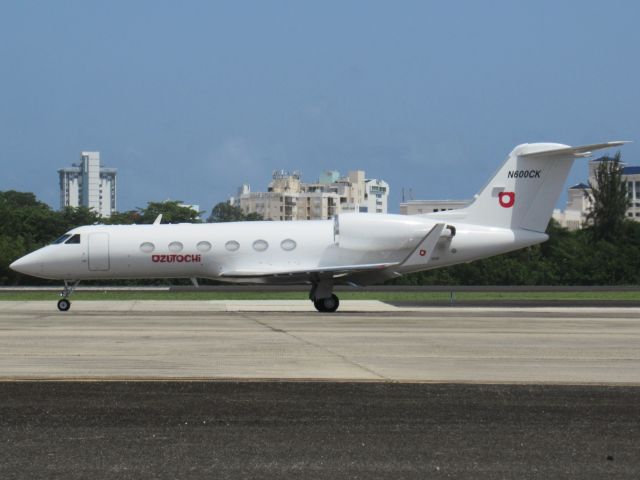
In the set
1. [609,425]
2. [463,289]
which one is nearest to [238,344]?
[609,425]

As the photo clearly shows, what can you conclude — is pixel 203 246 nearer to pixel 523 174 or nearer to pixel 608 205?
pixel 523 174

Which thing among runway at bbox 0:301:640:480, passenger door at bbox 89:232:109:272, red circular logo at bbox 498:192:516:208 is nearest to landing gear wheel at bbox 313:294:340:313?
red circular logo at bbox 498:192:516:208

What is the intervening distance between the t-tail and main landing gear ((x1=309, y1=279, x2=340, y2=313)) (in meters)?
5.38

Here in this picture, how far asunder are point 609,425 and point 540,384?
10.4 ft

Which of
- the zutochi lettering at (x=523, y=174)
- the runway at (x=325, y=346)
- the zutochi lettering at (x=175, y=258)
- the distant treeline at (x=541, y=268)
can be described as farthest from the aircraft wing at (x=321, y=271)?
the distant treeline at (x=541, y=268)

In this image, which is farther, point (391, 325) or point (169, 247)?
point (169, 247)

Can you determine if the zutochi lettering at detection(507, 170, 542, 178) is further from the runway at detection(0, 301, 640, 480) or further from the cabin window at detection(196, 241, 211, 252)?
the runway at detection(0, 301, 640, 480)

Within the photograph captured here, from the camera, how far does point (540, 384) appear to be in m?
13.6

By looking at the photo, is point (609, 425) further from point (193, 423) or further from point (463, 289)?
point (463, 289)

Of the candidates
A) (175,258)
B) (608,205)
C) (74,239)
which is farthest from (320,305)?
(608,205)

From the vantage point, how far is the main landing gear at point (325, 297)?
3259cm

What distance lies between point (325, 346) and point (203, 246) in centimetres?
1464

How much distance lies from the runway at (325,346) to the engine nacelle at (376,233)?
9.76 feet

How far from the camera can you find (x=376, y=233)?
109 ft
